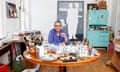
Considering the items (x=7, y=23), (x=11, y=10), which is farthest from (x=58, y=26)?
(x=11, y=10)

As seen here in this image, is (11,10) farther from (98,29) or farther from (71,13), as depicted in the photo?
(98,29)

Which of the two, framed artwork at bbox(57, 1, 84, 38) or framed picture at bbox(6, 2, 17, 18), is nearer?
framed picture at bbox(6, 2, 17, 18)

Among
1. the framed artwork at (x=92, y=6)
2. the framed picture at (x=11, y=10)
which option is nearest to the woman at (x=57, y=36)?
the framed picture at (x=11, y=10)

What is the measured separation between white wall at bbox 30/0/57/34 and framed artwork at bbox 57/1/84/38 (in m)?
0.26

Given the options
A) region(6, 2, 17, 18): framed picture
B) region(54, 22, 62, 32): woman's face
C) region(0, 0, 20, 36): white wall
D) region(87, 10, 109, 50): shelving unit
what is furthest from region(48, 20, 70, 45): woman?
region(87, 10, 109, 50): shelving unit

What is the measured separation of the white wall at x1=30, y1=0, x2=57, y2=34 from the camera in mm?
6199

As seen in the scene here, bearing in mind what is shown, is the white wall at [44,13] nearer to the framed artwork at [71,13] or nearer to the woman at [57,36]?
the framed artwork at [71,13]

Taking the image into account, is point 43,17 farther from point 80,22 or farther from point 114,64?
point 114,64

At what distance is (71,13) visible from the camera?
630 centimetres

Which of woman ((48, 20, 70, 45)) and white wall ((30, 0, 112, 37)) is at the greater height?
white wall ((30, 0, 112, 37))

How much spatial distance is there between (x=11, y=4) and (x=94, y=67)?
9.36 ft

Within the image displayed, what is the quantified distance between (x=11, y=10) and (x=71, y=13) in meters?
2.68

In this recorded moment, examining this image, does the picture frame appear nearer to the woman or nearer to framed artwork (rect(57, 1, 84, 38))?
framed artwork (rect(57, 1, 84, 38))

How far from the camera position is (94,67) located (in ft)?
12.9
